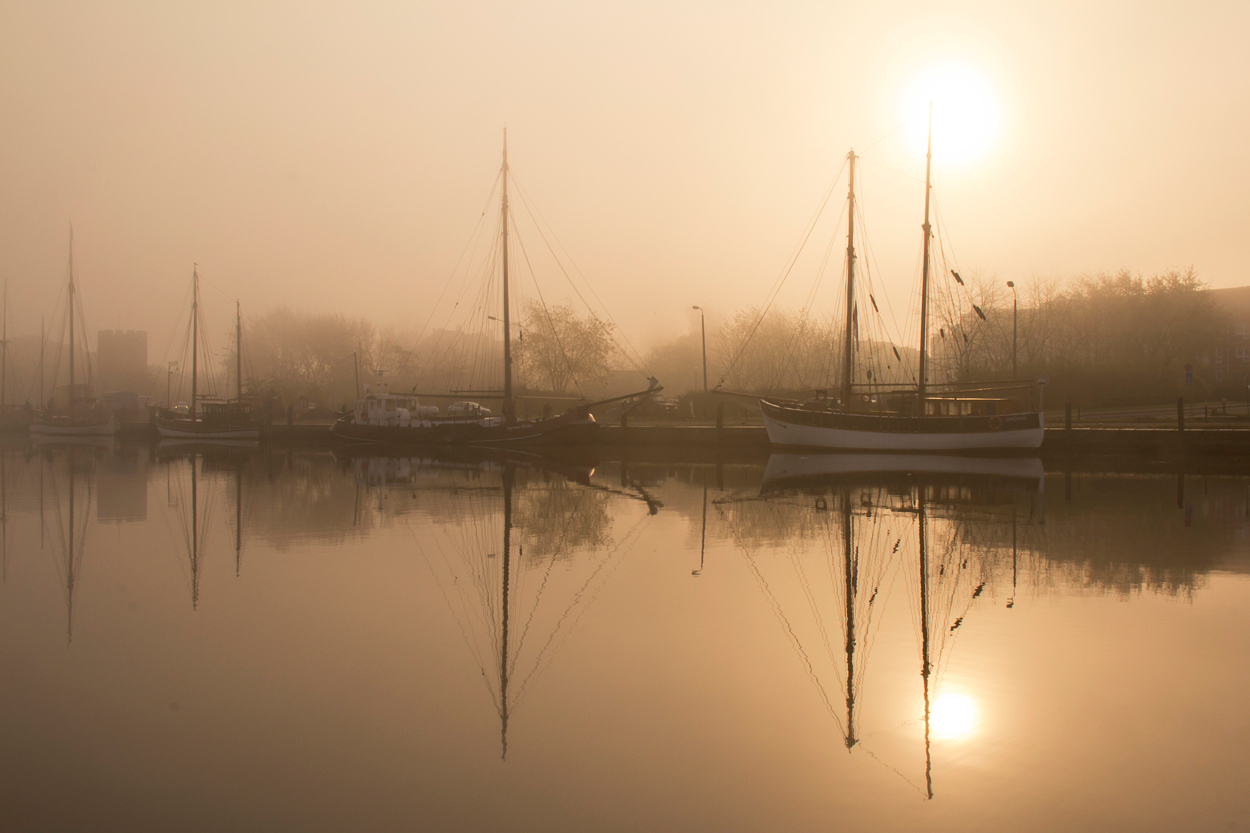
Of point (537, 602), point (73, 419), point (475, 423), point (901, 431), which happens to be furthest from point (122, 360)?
point (537, 602)

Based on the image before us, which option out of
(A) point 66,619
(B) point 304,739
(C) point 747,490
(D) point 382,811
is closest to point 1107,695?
(D) point 382,811

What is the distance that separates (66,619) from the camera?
9312mm

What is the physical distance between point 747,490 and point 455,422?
25362mm

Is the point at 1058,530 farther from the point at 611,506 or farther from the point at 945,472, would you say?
the point at 945,472

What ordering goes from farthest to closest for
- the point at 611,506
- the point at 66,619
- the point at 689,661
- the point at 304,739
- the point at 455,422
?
the point at 455,422 → the point at 611,506 → the point at 66,619 → the point at 689,661 → the point at 304,739

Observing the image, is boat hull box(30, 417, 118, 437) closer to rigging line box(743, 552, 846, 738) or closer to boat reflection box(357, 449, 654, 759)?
boat reflection box(357, 449, 654, 759)

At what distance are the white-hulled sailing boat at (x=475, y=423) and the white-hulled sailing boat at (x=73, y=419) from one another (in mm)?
25625

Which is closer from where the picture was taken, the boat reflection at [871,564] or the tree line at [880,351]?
the boat reflection at [871,564]

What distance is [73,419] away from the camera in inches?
2574

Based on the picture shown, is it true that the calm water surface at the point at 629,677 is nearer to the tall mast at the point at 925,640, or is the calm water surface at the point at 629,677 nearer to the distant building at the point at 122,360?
the tall mast at the point at 925,640

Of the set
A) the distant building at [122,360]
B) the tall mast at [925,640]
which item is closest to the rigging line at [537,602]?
the tall mast at [925,640]

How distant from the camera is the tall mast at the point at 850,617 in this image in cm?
627

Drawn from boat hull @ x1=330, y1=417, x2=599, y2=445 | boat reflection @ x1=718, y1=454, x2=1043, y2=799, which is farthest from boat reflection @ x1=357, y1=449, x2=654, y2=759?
boat hull @ x1=330, y1=417, x2=599, y2=445

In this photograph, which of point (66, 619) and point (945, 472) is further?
point (945, 472)
